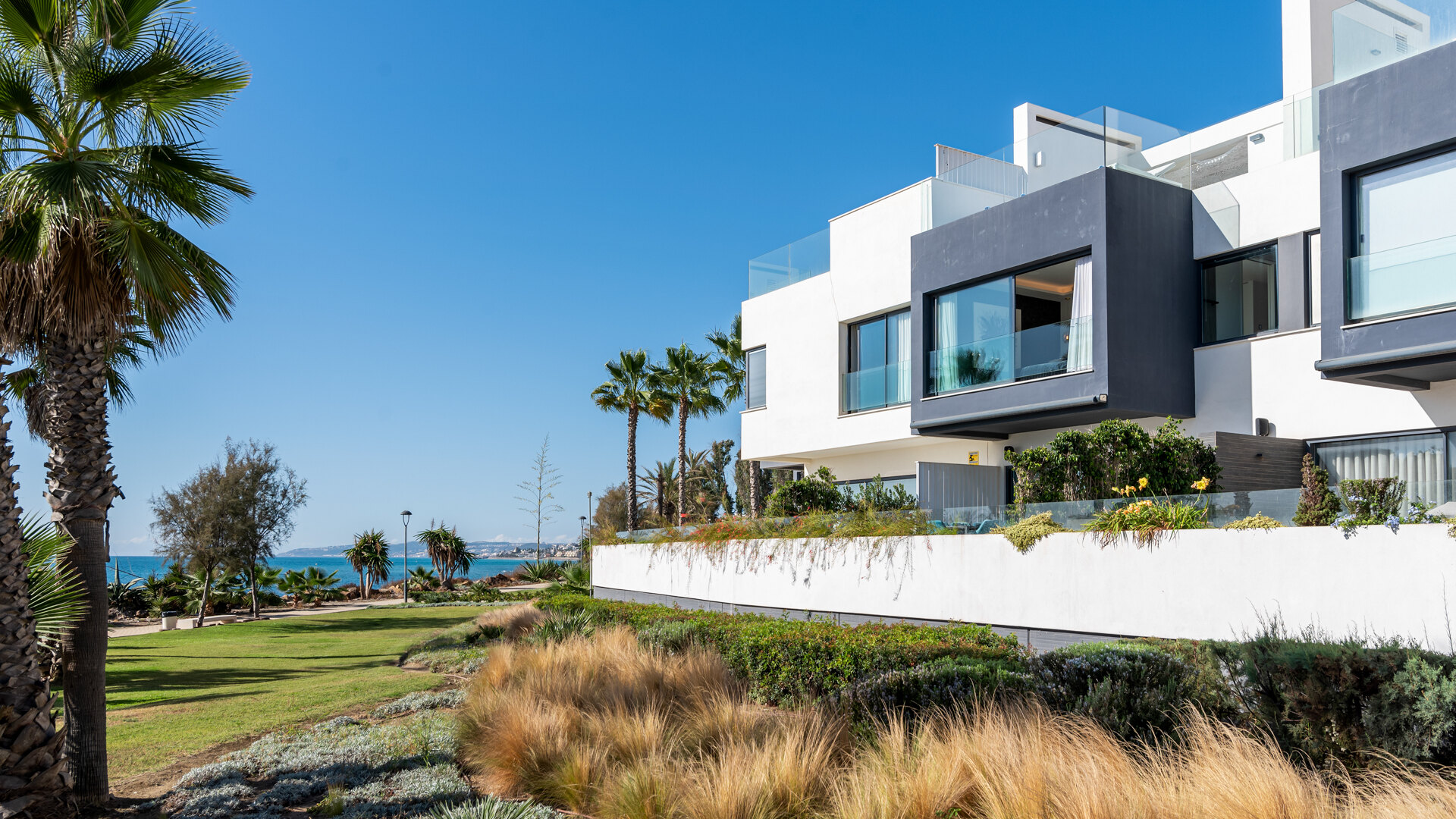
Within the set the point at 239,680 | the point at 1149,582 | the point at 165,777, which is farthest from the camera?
the point at 239,680

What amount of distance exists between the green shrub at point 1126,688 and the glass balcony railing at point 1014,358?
29.1ft

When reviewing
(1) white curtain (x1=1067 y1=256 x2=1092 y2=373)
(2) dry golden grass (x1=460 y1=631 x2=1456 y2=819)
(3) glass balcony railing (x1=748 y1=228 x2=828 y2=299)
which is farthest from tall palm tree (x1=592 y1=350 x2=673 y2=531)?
(2) dry golden grass (x1=460 y1=631 x2=1456 y2=819)

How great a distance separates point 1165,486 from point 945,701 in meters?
7.62

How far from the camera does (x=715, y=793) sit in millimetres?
5672

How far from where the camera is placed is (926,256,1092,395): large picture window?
15.8 m

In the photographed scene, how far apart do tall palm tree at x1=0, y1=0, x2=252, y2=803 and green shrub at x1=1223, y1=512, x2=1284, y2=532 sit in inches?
425

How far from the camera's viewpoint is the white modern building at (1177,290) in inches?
479

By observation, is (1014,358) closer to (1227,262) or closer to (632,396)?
(1227,262)

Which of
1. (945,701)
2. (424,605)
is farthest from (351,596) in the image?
(945,701)

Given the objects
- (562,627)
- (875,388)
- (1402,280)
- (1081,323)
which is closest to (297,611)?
(562,627)

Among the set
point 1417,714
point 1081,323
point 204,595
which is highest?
point 1081,323

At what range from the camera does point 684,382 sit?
37.2m

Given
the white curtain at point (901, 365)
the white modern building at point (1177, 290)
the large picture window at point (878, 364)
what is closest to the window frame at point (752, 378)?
the white modern building at point (1177, 290)

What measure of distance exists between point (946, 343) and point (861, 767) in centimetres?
1381
